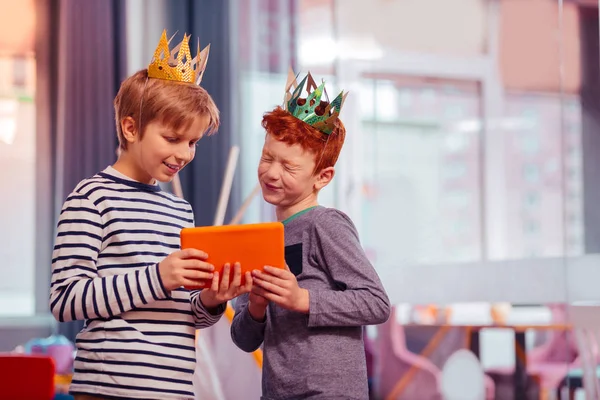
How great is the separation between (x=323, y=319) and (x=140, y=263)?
31 centimetres

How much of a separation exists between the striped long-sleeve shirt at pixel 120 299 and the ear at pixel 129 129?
66 mm

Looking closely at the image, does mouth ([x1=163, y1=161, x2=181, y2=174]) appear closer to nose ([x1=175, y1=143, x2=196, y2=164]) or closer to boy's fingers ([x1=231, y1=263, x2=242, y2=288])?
nose ([x1=175, y1=143, x2=196, y2=164])

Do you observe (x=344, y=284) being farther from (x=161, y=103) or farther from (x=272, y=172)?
(x=161, y=103)

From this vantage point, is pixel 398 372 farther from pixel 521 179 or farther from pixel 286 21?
pixel 286 21

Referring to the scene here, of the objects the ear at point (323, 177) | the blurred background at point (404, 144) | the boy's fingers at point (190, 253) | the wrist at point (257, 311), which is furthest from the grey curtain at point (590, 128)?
the boy's fingers at point (190, 253)

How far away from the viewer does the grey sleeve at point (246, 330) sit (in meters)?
1.44

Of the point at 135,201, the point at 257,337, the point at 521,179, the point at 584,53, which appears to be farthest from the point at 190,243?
the point at 521,179

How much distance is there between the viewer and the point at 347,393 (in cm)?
135

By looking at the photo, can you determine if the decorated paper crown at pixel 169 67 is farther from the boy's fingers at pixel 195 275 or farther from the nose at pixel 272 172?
the boy's fingers at pixel 195 275

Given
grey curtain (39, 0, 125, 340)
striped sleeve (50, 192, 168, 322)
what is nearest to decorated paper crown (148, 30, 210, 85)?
striped sleeve (50, 192, 168, 322)

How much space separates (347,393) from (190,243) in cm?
36

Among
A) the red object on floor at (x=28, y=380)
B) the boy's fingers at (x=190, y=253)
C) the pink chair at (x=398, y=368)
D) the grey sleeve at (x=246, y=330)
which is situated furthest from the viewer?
the pink chair at (x=398, y=368)

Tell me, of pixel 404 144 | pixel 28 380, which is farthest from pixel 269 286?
pixel 404 144

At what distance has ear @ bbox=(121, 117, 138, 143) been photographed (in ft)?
4.58
